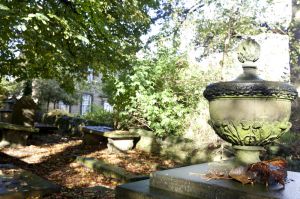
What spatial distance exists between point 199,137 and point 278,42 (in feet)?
16.2

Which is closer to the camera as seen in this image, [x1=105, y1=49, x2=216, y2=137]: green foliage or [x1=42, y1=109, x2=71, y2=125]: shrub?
[x1=105, y1=49, x2=216, y2=137]: green foliage

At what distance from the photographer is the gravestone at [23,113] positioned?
38.8ft

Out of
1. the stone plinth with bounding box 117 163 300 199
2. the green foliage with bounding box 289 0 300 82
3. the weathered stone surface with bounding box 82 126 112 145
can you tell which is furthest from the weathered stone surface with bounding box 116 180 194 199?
the green foliage with bounding box 289 0 300 82

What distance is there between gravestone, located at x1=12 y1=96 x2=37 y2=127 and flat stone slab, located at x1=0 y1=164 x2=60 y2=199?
5.68m

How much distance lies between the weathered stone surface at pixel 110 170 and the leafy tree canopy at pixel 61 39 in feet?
8.52

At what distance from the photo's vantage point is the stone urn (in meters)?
3.48

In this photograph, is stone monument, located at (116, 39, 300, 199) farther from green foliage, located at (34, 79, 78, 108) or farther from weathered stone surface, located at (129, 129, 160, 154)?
green foliage, located at (34, 79, 78, 108)

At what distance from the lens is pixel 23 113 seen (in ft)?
38.9

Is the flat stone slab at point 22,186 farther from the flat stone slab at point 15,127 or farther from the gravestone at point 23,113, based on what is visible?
the gravestone at point 23,113

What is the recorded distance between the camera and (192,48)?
35.5ft

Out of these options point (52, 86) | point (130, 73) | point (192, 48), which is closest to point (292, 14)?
point (192, 48)

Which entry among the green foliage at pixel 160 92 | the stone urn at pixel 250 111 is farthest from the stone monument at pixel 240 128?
the green foliage at pixel 160 92

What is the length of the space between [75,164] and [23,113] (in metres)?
4.77

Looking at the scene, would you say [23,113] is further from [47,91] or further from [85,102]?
[85,102]
